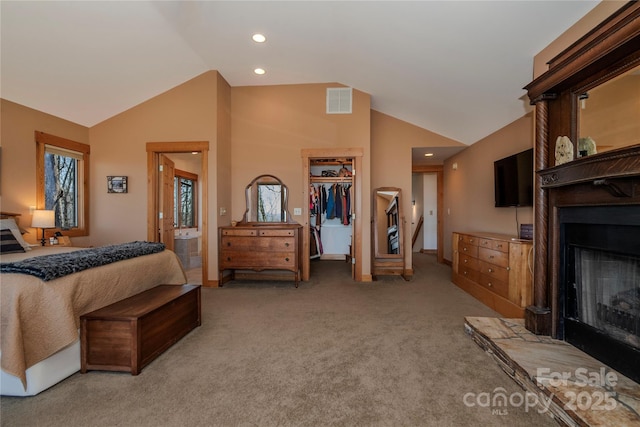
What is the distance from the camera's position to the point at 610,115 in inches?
66.9

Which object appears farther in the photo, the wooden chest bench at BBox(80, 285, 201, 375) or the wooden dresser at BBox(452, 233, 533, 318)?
the wooden dresser at BBox(452, 233, 533, 318)

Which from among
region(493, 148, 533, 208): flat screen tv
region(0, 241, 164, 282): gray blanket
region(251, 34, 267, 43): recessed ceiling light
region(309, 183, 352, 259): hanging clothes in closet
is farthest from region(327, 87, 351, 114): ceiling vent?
region(0, 241, 164, 282): gray blanket

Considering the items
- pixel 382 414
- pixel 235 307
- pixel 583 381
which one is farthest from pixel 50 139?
pixel 583 381

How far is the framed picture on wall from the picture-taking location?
4266 mm

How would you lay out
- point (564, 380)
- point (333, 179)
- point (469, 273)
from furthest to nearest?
point (333, 179)
point (469, 273)
point (564, 380)

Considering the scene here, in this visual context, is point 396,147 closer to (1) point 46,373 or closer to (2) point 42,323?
(2) point 42,323

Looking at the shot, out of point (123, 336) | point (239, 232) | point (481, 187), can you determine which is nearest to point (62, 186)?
point (239, 232)

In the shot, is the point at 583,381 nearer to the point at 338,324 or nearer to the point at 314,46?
the point at 338,324

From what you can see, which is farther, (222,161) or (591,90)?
(222,161)

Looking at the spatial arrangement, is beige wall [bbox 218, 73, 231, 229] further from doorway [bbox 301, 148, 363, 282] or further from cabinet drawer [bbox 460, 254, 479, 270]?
cabinet drawer [bbox 460, 254, 479, 270]

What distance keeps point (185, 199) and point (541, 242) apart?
6628 mm

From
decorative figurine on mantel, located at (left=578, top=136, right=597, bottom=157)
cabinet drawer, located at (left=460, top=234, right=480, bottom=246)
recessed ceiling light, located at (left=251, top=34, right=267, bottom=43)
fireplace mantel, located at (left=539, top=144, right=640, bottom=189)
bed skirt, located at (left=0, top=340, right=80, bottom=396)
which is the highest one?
recessed ceiling light, located at (left=251, top=34, right=267, bottom=43)

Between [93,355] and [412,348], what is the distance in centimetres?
228

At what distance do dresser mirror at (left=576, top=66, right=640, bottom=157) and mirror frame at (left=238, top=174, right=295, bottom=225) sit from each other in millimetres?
3501
